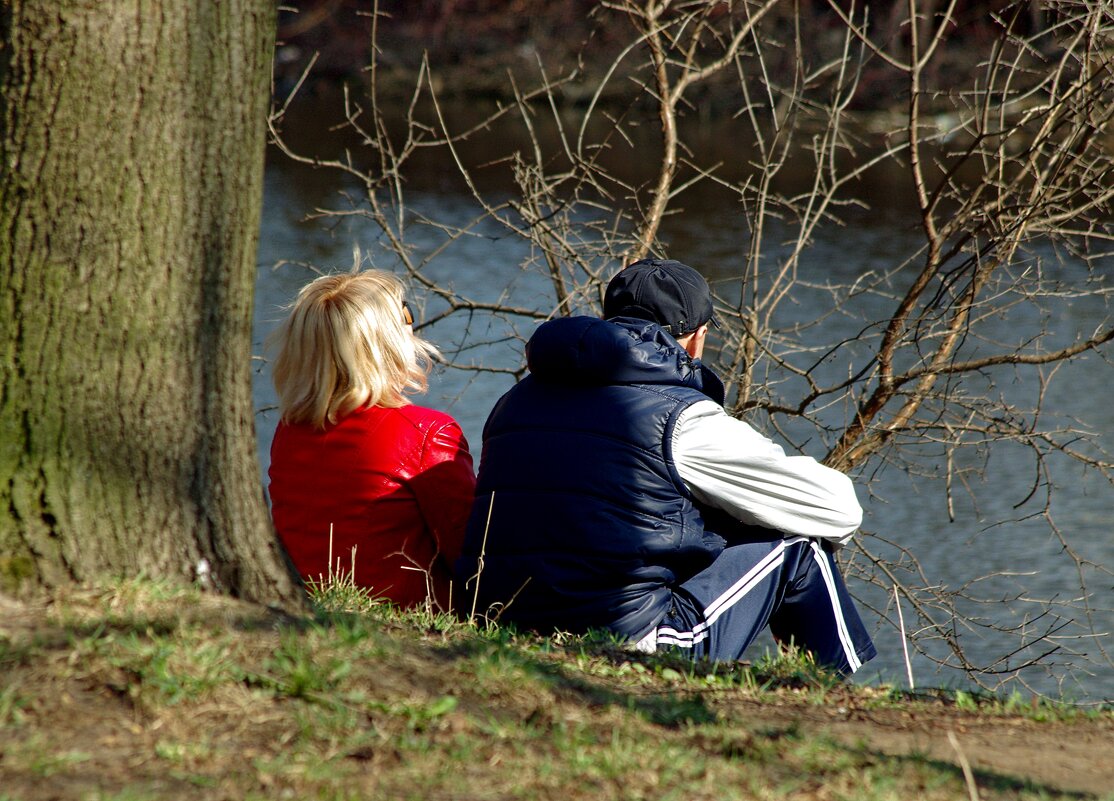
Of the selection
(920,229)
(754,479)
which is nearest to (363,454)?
(754,479)

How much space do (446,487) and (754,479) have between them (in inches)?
34.6

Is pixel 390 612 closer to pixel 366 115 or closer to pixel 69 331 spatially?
pixel 69 331

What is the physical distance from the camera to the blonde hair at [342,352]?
356 cm

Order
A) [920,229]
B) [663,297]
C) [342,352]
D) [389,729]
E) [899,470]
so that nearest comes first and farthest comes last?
[389,729]
[342,352]
[663,297]
[920,229]
[899,470]

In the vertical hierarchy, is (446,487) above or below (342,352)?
below

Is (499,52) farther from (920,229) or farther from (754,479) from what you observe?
(754,479)

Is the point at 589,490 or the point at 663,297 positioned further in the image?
the point at 663,297

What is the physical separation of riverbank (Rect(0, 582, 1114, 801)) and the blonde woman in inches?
33.8

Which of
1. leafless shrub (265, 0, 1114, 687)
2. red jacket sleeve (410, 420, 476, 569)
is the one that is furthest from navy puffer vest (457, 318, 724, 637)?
leafless shrub (265, 0, 1114, 687)

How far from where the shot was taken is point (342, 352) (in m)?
3.55

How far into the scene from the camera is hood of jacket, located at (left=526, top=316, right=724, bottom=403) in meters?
3.27

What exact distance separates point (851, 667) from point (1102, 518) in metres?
4.14

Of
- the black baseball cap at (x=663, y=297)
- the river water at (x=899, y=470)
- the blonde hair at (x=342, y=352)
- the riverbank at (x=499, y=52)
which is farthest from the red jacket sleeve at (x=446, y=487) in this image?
the riverbank at (x=499, y=52)

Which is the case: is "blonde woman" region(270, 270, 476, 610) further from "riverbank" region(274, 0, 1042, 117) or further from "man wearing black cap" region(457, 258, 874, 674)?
"riverbank" region(274, 0, 1042, 117)
